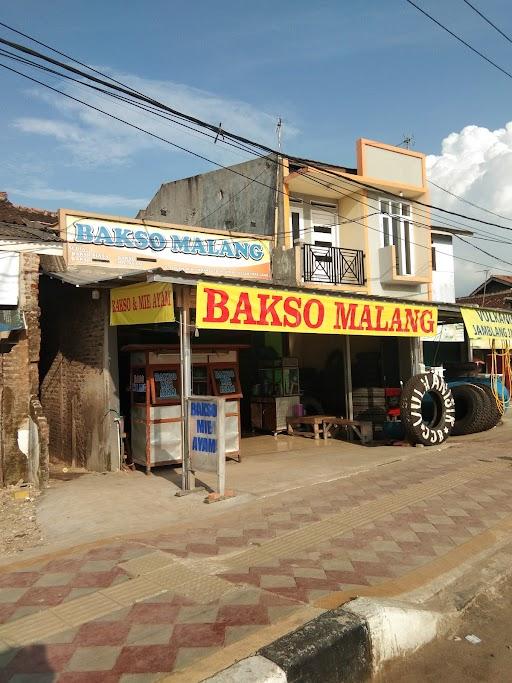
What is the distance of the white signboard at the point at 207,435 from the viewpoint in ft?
25.3

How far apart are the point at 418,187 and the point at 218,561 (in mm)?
15359

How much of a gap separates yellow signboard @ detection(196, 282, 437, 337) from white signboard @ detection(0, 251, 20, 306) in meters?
3.23

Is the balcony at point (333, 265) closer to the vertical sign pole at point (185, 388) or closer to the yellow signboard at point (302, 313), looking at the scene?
the yellow signboard at point (302, 313)

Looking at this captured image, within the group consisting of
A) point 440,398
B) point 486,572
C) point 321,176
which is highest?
point 321,176

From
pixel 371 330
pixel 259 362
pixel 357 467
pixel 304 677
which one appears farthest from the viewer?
pixel 259 362

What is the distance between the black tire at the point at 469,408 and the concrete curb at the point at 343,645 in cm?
1092

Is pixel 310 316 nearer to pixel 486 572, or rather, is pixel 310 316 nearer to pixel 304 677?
pixel 486 572

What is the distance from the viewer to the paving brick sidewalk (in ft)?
12.1

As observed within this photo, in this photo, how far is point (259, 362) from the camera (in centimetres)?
Answer: 1508

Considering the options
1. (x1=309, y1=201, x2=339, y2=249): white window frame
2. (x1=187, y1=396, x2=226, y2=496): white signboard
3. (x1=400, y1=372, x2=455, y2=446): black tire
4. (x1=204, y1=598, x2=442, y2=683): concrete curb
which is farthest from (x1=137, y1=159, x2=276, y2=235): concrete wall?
(x1=204, y1=598, x2=442, y2=683): concrete curb

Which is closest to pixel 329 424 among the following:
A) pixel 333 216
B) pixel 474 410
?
pixel 474 410

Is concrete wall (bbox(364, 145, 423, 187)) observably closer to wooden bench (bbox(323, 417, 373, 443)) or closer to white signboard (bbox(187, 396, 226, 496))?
wooden bench (bbox(323, 417, 373, 443))

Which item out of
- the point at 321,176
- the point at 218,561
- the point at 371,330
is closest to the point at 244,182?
the point at 321,176

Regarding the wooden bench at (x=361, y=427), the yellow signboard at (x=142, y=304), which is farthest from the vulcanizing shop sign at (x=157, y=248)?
the wooden bench at (x=361, y=427)
